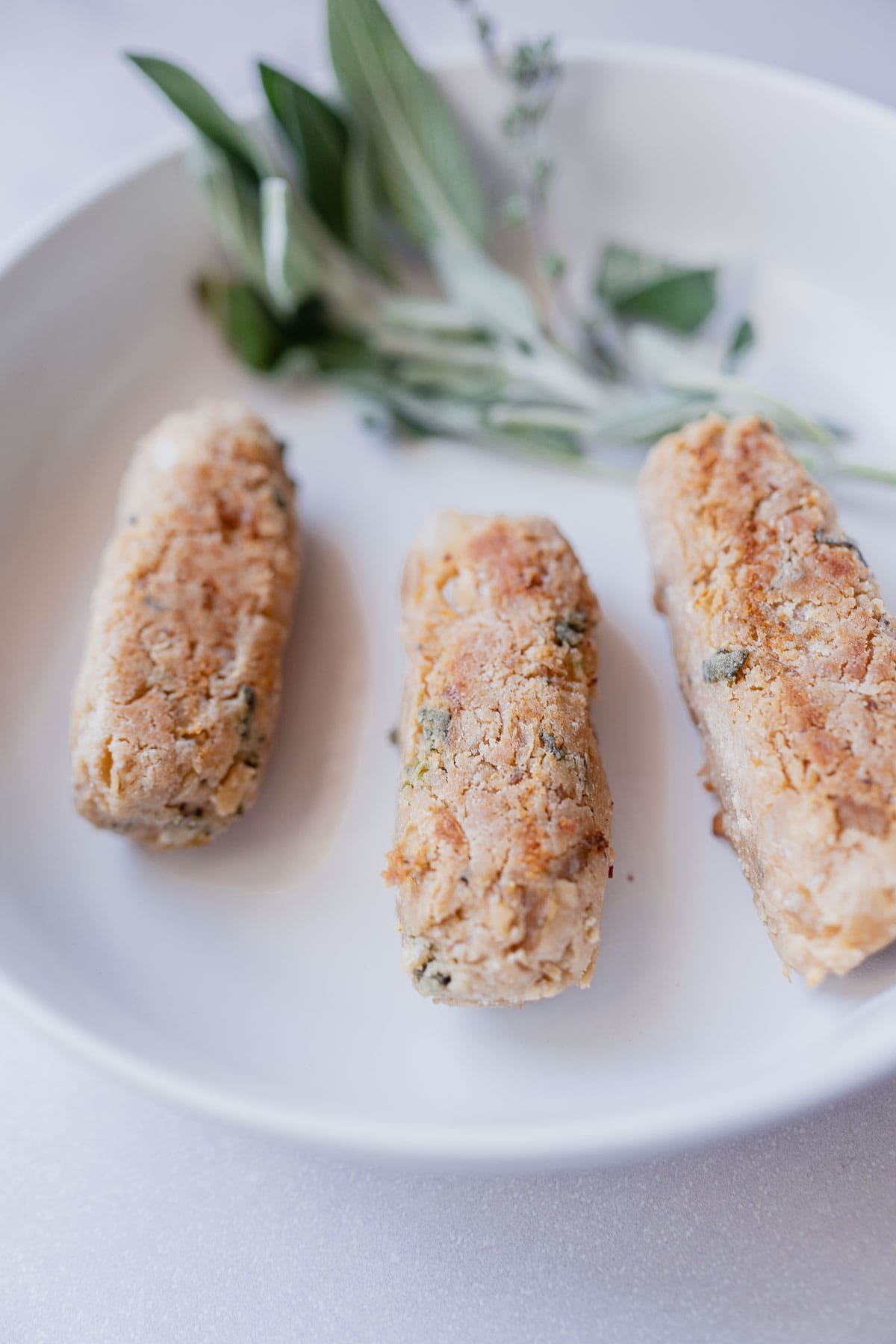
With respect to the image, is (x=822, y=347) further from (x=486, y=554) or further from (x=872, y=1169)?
(x=872, y=1169)

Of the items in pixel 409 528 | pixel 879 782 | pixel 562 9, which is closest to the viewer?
pixel 879 782

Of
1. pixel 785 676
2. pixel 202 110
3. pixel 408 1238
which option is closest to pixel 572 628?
pixel 785 676

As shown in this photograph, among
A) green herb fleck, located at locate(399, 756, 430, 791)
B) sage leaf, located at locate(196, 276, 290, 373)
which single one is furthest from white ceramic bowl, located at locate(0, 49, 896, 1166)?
green herb fleck, located at locate(399, 756, 430, 791)

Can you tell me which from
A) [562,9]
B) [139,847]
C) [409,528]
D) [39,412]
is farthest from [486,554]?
[562,9]

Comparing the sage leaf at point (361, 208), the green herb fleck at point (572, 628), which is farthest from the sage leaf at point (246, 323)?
the green herb fleck at point (572, 628)

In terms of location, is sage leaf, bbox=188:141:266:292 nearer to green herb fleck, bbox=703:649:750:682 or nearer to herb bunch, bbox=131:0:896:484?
herb bunch, bbox=131:0:896:484

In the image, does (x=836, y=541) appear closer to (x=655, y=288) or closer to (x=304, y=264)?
(x=655, y=288)
